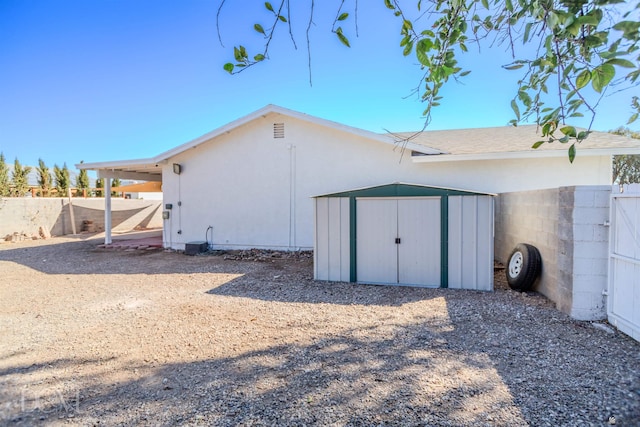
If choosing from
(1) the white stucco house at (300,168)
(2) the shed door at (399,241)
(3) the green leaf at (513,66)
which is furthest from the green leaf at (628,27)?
(1) the white stucco house at (300,168)

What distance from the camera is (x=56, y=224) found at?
15219mm

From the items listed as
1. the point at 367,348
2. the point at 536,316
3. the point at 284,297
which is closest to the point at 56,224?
the point at 284,297

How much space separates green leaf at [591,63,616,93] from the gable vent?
8.88 meters

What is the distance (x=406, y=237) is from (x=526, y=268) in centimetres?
199

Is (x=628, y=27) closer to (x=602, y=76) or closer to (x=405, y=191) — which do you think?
(x=602, y=76)

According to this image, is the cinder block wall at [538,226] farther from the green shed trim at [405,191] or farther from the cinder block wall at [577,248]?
the green shed trim at [405,191]

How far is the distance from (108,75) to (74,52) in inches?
45.0

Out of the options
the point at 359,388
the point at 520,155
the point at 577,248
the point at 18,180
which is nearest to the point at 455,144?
the point at 520,155

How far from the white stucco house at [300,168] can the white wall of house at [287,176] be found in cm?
3

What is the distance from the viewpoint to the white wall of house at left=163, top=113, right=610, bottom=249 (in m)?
8.40

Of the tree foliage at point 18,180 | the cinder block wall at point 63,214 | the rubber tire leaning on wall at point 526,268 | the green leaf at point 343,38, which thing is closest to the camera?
the green leaf at point 343,38

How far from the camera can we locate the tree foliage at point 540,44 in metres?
1.65

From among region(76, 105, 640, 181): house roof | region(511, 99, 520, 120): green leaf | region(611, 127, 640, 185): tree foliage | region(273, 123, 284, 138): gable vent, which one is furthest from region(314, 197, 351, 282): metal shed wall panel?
region(611, 127, 640, 185): tree foliage

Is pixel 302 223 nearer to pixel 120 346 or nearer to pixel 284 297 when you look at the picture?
pixel 284 297
